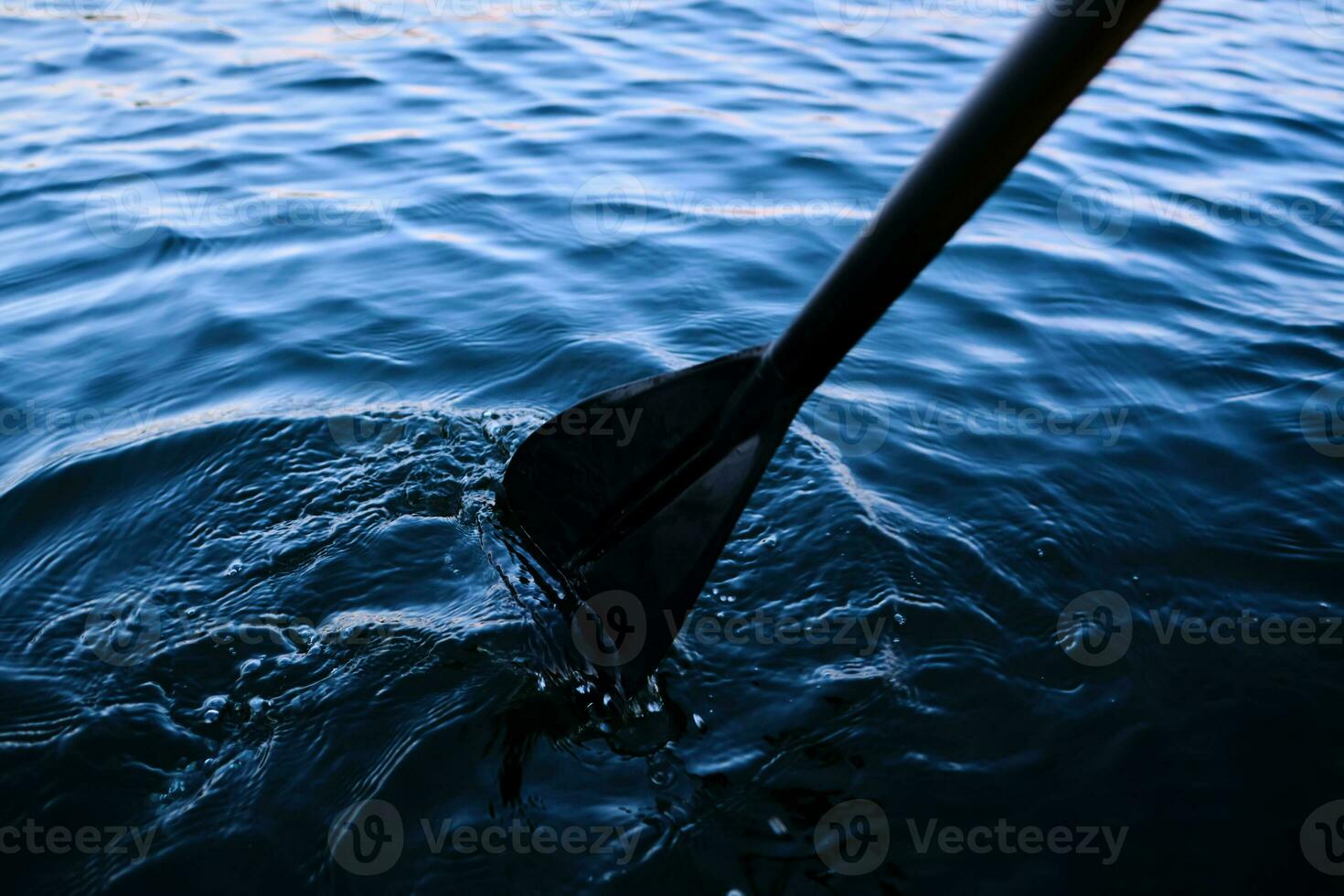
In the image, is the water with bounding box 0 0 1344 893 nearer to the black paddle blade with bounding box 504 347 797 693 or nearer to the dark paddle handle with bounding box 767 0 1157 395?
the black paddle blade with bounding box 504 347 797 693

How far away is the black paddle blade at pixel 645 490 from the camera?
2.19 metres

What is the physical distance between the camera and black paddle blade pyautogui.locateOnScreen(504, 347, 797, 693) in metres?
2.19

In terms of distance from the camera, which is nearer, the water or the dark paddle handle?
the dark paddle handle

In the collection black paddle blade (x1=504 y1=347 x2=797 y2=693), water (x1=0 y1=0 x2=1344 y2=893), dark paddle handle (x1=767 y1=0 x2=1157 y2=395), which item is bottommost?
water (x1=0 y1=0 x2=1344 y2=893)

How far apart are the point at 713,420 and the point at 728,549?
0.73 metres

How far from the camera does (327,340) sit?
4043 mm

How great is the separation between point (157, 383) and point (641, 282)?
1.96m

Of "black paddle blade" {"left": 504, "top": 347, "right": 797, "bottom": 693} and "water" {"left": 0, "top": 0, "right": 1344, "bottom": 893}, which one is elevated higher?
"black paddle blade" {"left": 504, "top": 347, "right": 797, "bottom": 693}

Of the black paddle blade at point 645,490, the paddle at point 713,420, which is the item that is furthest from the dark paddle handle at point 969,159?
the black paddle blade at point 645,490

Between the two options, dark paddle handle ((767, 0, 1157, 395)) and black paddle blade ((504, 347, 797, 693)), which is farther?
black paddle blade ((504, 347, 797, 693))

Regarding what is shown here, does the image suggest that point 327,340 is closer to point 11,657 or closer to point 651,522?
point 11,657

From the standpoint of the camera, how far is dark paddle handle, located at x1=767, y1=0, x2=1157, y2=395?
1.35 meters

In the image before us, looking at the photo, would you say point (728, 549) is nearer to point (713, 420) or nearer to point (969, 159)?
point (713, 420)

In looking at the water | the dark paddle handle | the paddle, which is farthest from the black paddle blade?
the dark paddle handle
